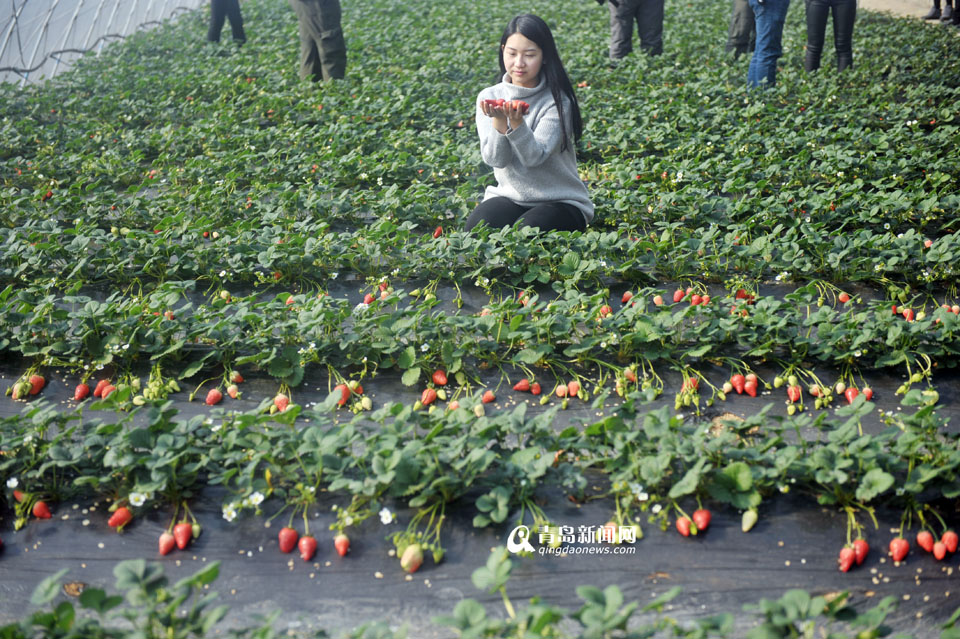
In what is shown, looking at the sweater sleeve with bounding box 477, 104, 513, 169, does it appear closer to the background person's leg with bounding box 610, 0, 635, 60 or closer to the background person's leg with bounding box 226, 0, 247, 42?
the background person's leg with bounding box 610, 0, 635, 60

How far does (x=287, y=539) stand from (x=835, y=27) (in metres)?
6.56

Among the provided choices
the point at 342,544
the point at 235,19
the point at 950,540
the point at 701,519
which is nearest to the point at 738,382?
the point at 701,519

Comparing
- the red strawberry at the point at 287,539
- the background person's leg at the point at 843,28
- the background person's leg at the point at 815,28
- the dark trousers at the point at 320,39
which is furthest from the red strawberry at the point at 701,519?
the dark trousers at the point at 320,39

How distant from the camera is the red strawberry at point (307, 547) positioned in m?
2.07

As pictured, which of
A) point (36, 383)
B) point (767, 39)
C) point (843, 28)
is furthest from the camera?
point (843, 28)

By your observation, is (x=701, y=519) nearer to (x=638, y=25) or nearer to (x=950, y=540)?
(x=950, y=540)

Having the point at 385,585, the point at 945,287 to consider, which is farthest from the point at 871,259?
the point at 385,585

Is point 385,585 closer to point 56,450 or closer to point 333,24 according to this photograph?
point 56,450

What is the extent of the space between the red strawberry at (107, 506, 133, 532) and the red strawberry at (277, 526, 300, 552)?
458mm

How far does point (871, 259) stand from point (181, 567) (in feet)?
9.48

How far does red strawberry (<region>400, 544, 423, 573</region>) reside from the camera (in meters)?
2.02

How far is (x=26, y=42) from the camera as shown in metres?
8.60

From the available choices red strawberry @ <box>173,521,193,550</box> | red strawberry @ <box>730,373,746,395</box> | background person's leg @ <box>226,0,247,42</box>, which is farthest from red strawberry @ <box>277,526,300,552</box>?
background person's leg @ <box>226,0,247,42</box>

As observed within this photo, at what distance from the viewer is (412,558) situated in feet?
6.64
